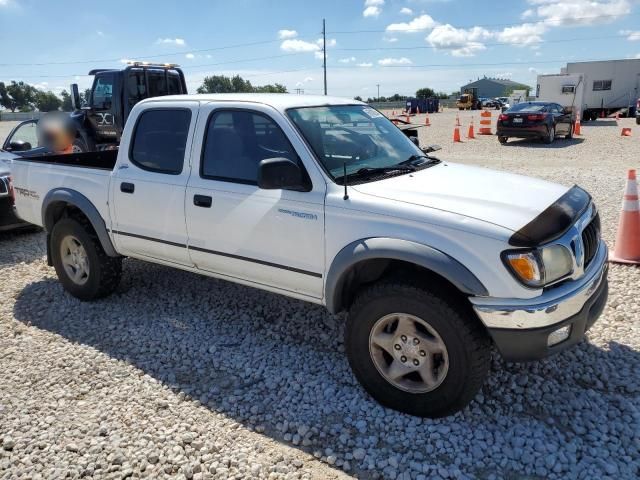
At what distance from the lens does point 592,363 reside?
3.70 m

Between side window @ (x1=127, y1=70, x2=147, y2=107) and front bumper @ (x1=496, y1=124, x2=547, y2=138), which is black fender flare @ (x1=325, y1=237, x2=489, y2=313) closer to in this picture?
side window @ (x1=127, y1=70, x2=147, y2=107)

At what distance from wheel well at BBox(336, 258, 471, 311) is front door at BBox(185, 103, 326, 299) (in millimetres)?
190

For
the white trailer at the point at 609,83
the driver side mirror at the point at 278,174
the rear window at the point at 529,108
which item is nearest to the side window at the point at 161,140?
the driver side mirror at the point at 278,174

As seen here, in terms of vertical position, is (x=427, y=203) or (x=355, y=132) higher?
(x=355, y=132)

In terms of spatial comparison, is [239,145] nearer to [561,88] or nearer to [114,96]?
[114,96]

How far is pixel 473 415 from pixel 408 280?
2.98 feet

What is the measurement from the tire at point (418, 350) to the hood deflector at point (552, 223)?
20.6 inches

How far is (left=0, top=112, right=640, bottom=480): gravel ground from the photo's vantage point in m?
2.86

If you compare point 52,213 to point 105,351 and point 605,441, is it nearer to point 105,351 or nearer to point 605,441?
point 105,351

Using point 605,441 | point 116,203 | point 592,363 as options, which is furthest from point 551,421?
point 116,203

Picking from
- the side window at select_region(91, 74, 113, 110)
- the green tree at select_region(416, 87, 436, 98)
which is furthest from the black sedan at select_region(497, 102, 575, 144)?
the green tree at select_region(416, 87, 436, 98)

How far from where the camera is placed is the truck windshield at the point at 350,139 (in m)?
3.61

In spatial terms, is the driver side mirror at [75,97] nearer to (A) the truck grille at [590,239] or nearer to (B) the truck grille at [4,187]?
(B) the truck grille at [4,187]

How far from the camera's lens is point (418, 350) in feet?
10.2
